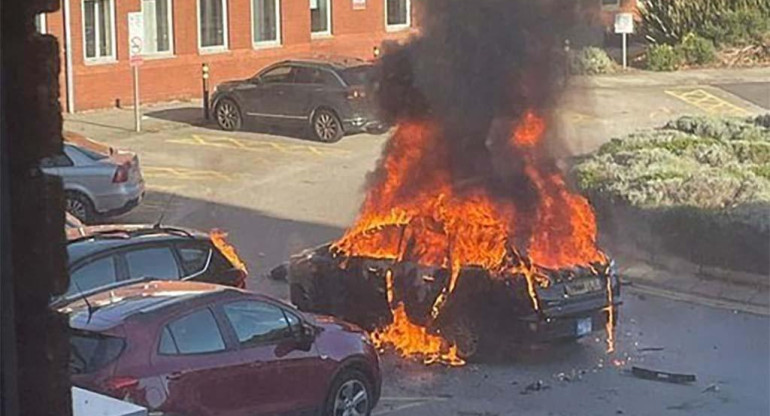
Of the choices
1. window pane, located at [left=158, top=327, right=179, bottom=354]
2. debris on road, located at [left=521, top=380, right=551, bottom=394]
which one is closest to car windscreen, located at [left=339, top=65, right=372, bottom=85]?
debris on road, located at [left=521, top=380, right=551, bottom=394]

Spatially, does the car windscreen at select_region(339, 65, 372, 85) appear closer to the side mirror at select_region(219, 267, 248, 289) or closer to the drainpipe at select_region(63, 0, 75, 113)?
the drainpipe at select_region(63, 0, 75, 113)

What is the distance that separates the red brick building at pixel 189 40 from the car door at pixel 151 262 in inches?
98.4

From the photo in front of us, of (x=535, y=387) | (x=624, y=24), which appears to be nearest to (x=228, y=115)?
(x=624, y=24)

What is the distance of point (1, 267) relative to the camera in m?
1.43

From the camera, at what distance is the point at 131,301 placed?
179 inches

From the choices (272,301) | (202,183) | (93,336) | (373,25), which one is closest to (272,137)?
(202,183)

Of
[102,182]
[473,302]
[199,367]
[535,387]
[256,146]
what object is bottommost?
[535,387]

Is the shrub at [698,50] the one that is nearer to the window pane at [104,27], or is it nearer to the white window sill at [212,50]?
the white window sill at [212,50]

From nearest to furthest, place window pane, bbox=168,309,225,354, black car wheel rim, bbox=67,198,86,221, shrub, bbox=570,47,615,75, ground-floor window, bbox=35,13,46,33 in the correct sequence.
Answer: ground-floor window, bbox=35,13,46,33
window pane, bbox=168,309,225,354
shrub, bbox=570,47,615,75
black car wheel rim, bbox=67,198,86,221

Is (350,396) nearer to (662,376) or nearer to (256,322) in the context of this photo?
(256,322)

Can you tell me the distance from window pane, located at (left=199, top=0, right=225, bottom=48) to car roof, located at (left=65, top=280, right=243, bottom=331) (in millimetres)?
4071

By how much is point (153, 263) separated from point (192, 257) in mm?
239

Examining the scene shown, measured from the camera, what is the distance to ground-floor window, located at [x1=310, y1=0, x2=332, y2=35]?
8508mm

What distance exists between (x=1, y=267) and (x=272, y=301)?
11.0 feet
